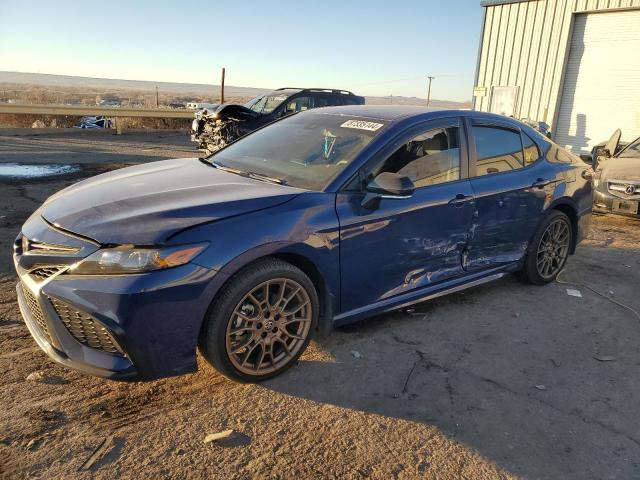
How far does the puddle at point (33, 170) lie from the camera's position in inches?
356

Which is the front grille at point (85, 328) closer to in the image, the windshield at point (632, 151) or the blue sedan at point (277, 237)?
the blue sedan at point (277, 237)

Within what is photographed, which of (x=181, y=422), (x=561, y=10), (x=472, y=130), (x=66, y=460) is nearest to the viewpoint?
(x=66, y=460)

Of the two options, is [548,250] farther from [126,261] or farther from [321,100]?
[321,100]

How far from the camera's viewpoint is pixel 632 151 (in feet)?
28.2

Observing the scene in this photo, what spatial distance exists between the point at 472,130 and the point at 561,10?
13.2 metres

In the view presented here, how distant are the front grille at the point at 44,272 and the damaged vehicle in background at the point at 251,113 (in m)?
8.84

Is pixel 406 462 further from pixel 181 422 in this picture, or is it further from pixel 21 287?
→ pixel 21 287

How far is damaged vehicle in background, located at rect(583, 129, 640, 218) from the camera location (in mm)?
7391

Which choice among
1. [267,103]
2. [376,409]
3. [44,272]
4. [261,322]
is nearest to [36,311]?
[44,272]

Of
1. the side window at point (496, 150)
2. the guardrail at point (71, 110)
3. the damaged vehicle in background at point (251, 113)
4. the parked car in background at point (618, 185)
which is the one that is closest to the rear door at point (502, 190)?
the side window at point (496, 150)

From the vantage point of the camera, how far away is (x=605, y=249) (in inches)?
249

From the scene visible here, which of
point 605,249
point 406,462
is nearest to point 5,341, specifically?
point 406,462

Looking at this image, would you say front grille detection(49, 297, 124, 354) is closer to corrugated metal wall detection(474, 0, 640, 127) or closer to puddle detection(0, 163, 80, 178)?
puddle detection(0, 163, 80, 178)

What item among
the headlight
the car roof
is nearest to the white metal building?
the car roof
